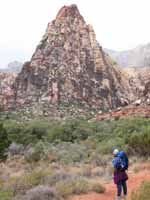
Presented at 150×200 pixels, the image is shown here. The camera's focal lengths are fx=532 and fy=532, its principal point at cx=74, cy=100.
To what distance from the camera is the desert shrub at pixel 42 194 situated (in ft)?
49.3

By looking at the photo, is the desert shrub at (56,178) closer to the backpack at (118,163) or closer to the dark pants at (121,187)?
the dark pants at (121,187)

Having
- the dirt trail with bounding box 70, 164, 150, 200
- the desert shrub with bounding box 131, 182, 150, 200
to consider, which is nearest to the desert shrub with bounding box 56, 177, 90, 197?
the dirt trail with bounding box 70, 164, 150, 200

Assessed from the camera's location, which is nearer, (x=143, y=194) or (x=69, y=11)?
(x=143, y=194)

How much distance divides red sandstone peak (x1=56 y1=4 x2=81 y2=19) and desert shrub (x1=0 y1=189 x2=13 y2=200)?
7961cm

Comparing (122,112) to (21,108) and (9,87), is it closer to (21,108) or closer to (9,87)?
(21,108)

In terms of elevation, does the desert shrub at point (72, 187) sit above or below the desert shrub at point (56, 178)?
below

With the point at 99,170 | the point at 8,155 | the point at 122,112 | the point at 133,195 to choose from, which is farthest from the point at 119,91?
the point at 133,195

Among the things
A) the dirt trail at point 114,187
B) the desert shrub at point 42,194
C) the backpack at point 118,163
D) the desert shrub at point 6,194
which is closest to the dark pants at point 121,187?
the backpack at point 118,163

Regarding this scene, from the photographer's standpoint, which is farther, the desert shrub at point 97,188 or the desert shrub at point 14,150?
the desert shrub at point 14,150

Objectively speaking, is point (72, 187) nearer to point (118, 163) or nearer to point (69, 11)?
point (118, 163)

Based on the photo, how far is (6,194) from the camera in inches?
602

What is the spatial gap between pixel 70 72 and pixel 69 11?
1456cm

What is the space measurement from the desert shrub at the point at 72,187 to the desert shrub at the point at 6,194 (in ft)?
5.11

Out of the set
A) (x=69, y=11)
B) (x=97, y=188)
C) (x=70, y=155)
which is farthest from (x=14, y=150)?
(x=69, y=11)
